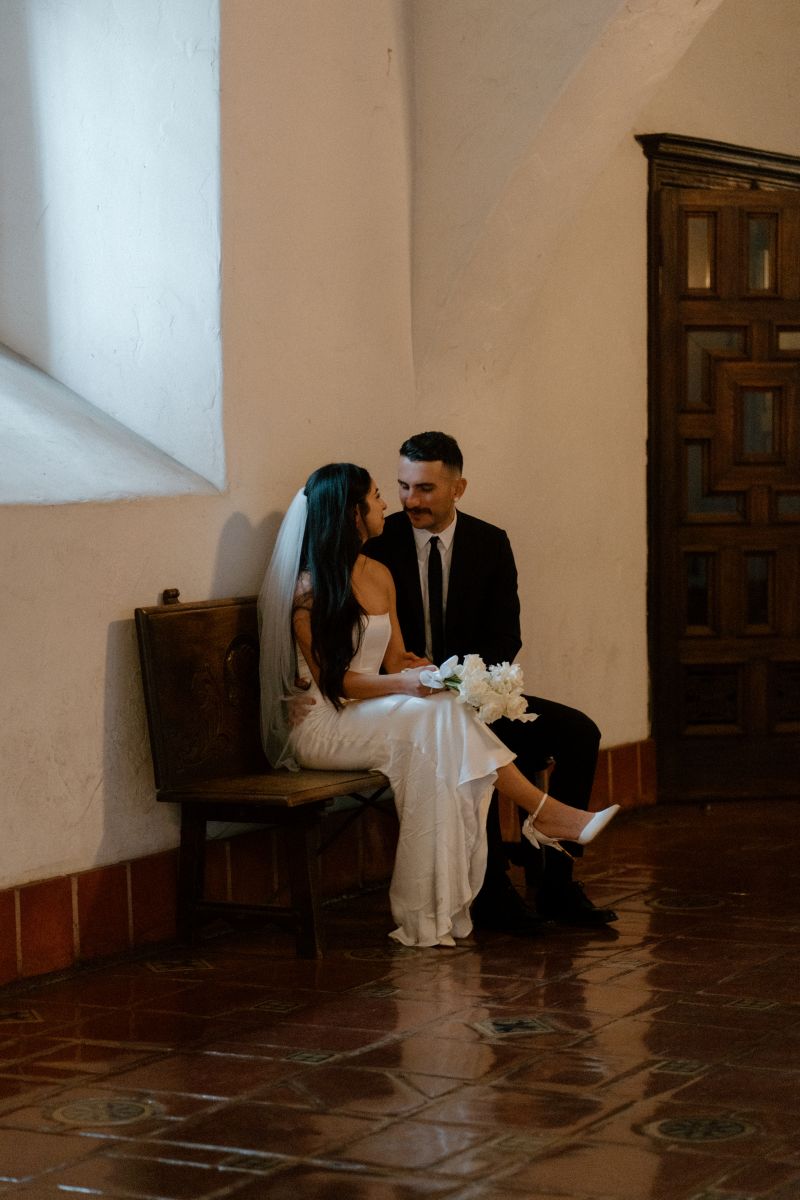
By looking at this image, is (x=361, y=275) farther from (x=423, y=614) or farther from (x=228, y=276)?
(x=423, y=614)

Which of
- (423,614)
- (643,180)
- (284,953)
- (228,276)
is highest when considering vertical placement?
(643,180)

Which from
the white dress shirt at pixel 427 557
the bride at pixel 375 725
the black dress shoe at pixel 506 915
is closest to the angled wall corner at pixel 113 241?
the bride at pixel 375 725

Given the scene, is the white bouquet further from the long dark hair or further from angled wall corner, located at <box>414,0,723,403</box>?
angled wall corner, located at <box>414,0,723,403</box>

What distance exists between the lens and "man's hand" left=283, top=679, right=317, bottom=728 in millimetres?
5477

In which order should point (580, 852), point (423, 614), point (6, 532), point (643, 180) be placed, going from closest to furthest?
point (6, 532)
point (580, 852)
point (423, 614)
point (643, 180)

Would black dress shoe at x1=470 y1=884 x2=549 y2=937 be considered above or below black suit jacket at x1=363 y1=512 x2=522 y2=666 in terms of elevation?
below

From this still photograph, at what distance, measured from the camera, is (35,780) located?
486 centimetres

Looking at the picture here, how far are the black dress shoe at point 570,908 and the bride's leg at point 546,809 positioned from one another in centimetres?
23

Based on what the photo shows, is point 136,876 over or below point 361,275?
below

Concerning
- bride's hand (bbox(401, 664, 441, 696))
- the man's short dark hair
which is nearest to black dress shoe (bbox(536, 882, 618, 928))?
bride's hand (bbox(401, 664, 441, 696))

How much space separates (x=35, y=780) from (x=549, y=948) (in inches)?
60.5

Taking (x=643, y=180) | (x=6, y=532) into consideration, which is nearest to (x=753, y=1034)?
(x=6, y=532)

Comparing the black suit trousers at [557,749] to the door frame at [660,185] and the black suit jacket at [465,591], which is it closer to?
the black suit jacket at [465,591]

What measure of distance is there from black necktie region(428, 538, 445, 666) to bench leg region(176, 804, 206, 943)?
1.13 meters
